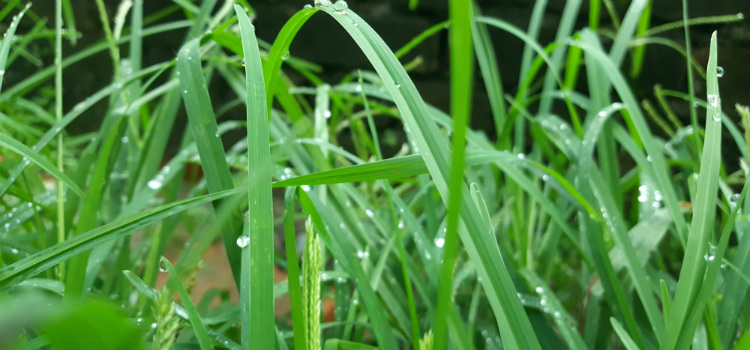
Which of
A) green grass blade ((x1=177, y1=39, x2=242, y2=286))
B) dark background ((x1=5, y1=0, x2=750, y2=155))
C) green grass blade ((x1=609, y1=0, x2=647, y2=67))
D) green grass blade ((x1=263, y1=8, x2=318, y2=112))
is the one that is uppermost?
dark background ((x1=5, y1=0, x2=750, y2=155))

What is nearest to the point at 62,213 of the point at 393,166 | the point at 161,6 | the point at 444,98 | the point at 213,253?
the point at 393,166

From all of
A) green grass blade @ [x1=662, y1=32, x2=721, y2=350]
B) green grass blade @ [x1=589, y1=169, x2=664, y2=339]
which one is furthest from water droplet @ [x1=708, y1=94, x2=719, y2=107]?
green grass blade @ [x1=589, y1=169, x2=664, y2=339]

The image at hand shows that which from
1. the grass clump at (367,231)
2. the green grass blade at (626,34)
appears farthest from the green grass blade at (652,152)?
the green grass blade at (626,34)

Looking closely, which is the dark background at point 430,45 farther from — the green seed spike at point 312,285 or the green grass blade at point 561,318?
the green seed spike at point 312,285

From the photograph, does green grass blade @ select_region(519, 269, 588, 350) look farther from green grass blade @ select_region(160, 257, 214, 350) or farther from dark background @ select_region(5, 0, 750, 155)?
dark background @ select_region(5, 0, 750, 155)

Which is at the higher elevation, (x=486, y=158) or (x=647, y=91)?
(x=647, y=91)

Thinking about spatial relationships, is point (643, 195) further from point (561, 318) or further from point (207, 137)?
point (207, 137)

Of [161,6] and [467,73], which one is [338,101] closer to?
[467,73]

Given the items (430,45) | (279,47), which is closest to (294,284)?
(279,47)
